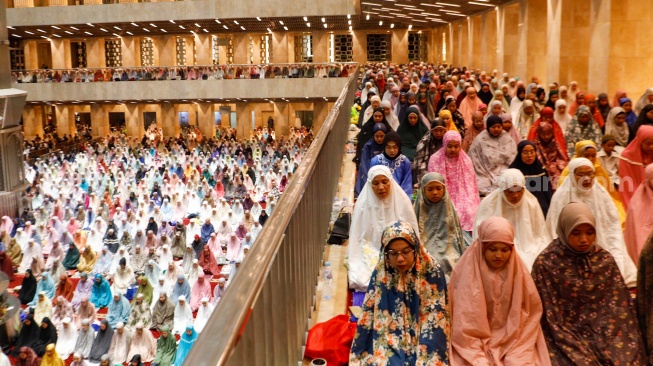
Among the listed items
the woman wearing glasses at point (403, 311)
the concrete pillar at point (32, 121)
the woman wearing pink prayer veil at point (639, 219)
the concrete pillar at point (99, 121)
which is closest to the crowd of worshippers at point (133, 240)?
the woman wearing pink prayer veil at point (639, 219)

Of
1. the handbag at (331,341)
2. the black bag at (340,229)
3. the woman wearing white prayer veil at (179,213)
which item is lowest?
the woman wearing white prayer veil at (179,213)

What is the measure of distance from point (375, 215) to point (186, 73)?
83.9ft

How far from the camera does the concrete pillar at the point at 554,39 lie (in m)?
14.1

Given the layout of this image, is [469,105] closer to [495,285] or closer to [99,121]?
[495,285]

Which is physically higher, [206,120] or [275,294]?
[206,120]

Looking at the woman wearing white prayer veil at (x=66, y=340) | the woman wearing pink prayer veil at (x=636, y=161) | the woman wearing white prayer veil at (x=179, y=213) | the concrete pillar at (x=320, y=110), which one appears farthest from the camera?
the concrete pillar at (x=320, y=110)

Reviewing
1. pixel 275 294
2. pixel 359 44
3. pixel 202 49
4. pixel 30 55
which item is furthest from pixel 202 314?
pixel 30 55

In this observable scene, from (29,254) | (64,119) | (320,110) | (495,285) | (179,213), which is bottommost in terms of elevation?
(29,254)

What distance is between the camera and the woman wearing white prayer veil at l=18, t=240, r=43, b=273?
17.2m

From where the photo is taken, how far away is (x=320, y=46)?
3014 centimetres

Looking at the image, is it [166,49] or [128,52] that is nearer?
[128,52]

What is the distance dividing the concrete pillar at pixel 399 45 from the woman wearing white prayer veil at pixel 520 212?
29511 millimetres

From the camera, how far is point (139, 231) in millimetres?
17062

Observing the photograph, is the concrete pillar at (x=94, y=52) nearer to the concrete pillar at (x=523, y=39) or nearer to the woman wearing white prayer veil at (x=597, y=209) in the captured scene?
the concrete pillar at (x=523, y=39)
